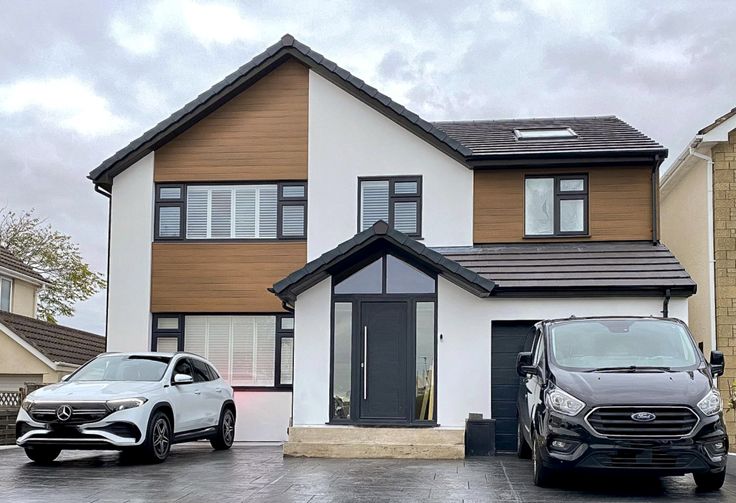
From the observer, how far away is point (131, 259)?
2028 centimetres

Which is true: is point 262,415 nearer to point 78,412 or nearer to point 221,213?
point 221,213

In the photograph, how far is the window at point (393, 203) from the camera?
19.5 metres

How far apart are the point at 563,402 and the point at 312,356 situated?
6656mm

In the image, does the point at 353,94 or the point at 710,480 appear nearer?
the point at 710,480

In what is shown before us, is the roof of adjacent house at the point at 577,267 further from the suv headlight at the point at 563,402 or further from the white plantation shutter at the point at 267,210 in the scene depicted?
the suv headlight at the point at 563,402

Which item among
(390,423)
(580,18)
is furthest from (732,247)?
(390,423)

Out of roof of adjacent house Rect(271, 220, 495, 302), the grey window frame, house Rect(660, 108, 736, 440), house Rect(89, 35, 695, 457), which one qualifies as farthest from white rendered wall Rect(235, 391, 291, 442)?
house Rect(660, 108, 736, 440)

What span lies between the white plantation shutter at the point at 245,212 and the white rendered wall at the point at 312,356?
3554mm

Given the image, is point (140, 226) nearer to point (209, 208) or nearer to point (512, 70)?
point (209, 208)

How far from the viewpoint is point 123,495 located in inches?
429

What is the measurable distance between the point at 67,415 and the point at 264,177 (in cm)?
783

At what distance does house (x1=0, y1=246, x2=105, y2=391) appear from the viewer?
85.9ft

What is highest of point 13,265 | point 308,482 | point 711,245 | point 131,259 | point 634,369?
point 13,265

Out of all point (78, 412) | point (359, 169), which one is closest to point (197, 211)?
point (359, 169)
